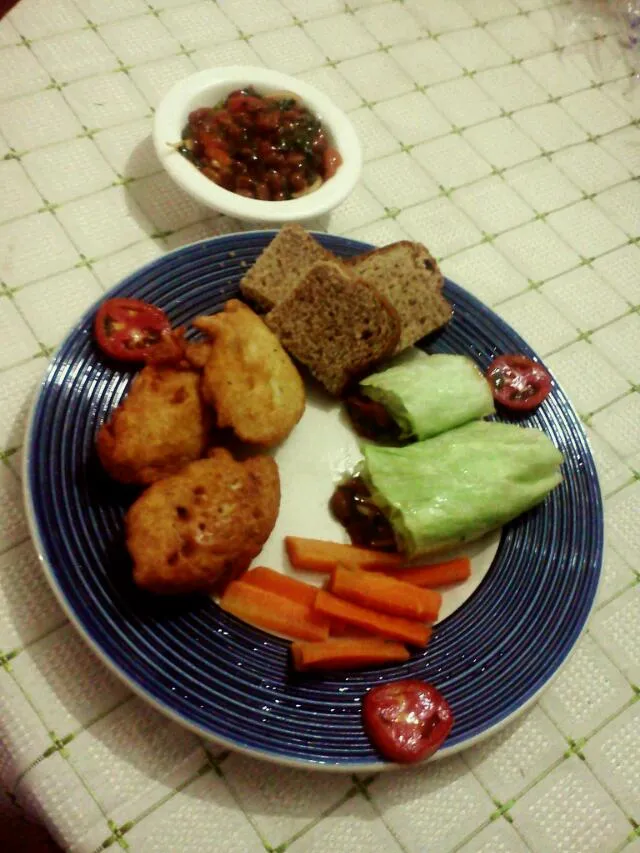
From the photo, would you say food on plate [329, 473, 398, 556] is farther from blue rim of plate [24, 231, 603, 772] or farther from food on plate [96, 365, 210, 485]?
food on plate [96, 365, 210, 485]

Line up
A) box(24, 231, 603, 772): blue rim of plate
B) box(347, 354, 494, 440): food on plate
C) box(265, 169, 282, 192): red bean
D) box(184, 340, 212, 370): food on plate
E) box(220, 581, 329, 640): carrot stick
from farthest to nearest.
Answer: box(265, 169, 282, 192): red bean < box(347, 354, 494, 440): food on plate < box(184, 340, 212, 370): food on plate < box(220, 581, 329, 640): carrot stick < box(24, 231, 603, 772): blue rim of plate

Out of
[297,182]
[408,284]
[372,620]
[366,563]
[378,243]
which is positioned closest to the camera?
[372,620]

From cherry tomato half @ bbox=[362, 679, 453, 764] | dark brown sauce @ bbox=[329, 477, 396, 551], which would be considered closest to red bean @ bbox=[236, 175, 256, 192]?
dark brown sauce @ bbox=[329, 477, 396, 551]

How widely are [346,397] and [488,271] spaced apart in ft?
3.01

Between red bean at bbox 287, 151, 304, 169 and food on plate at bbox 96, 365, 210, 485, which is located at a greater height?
red bean at bbox 287, 151, 304, 169

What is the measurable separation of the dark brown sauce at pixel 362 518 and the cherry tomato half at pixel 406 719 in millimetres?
350

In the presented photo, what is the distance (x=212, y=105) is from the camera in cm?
236

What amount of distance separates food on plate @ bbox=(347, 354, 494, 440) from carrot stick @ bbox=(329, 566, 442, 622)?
45cm

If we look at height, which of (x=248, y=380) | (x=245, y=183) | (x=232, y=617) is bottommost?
(x=232, y=617)

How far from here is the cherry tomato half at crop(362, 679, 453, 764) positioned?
1.51m

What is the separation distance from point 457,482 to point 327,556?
403mm

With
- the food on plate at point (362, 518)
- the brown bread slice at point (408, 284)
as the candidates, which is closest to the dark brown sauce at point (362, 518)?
the food on plate at point (362, 518)

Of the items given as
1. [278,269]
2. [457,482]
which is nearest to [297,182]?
[278,269]

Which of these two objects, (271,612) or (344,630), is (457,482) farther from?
(271,612)
